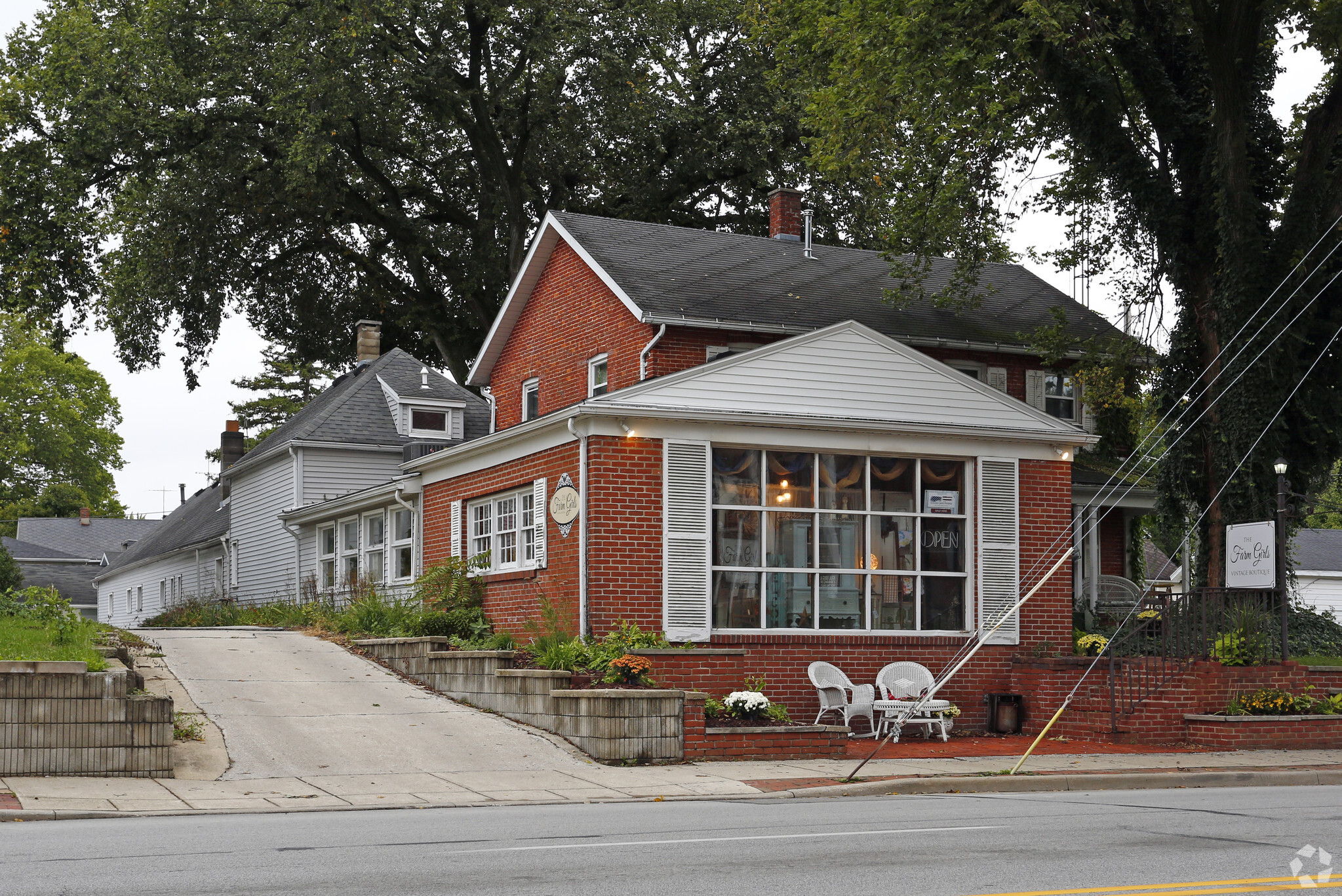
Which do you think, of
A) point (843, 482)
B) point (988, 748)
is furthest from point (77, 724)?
point (988, 748)

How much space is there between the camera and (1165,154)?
2238 cm

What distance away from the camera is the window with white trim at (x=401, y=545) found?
989 inches

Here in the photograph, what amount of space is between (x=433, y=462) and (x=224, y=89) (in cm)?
1571

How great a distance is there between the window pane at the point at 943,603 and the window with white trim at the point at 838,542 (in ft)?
0.04

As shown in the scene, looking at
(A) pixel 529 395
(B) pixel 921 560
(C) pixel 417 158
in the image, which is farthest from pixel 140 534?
(B) pixel 921 560

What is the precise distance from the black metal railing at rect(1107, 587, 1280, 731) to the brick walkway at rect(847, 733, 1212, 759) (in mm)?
622

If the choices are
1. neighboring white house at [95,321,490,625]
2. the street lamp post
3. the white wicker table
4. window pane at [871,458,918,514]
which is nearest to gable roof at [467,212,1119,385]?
window pane at [871,458,918,514]

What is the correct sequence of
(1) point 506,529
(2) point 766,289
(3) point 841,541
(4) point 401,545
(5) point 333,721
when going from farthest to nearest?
(4) point 401,545
(2) point 766,289
(1) point 506,529
(3) point 841,541
(5) point 333,721

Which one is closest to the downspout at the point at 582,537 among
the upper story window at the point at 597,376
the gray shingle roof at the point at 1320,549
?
the upper story window at the point at 597,376

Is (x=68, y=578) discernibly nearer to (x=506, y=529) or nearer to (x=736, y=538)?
(x=506, y=529)

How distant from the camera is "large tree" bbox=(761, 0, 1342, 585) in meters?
20.1

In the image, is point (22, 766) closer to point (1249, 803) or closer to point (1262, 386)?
point (1249, 803)

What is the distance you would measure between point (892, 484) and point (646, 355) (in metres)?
5.01

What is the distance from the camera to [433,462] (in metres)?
22.5
